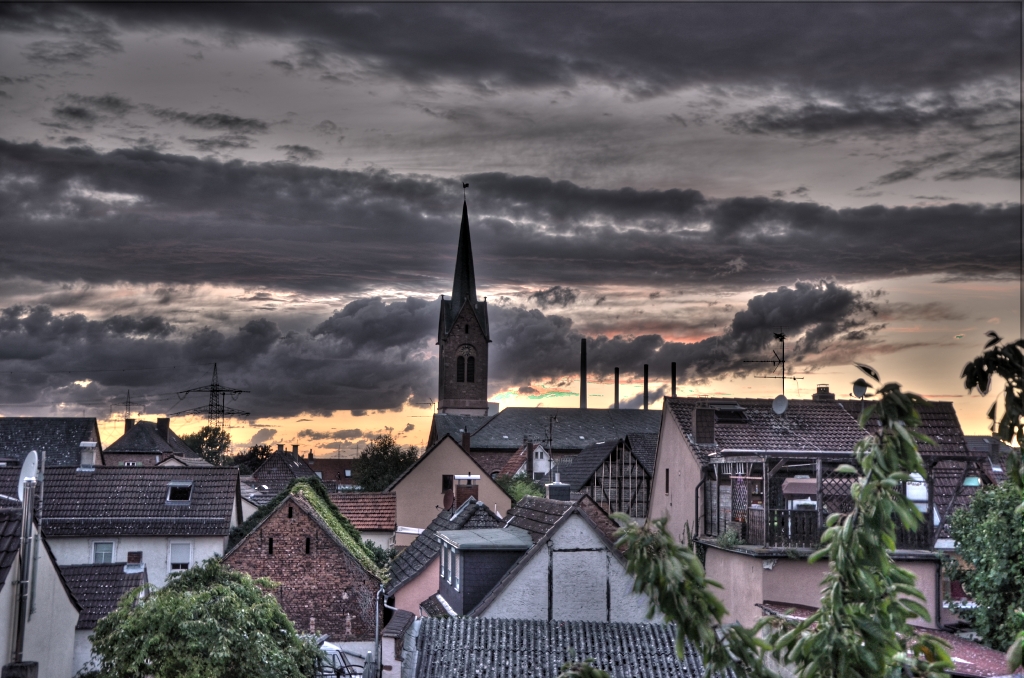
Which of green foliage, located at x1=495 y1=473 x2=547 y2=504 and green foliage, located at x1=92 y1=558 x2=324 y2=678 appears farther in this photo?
green foliage, located at x1=495 y1=473 x2=547 y2=504

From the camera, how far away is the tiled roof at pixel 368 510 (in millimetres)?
43344

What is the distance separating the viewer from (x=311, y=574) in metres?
31.3

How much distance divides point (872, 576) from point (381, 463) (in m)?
73.3

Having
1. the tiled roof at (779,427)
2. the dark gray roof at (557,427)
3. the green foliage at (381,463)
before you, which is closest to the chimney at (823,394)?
the tiled roof at (779,427)

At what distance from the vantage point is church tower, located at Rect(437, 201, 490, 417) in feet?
382

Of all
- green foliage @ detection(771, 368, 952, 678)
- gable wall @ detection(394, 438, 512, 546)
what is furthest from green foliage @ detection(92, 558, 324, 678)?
gable wall @ detection(394, 438, 512, 546)

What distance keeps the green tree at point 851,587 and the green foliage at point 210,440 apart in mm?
134014

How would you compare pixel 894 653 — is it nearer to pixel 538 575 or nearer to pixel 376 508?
pixel 538 575

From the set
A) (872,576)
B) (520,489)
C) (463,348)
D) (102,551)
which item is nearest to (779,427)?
(102,551)

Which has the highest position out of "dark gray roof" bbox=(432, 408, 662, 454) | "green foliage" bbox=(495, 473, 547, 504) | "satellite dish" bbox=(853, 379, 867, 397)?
"dark gray roof" bbox=(432, 408, 662, 454)

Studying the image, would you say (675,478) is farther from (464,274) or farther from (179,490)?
(464,274)

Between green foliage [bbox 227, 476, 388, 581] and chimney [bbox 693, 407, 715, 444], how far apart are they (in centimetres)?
1103

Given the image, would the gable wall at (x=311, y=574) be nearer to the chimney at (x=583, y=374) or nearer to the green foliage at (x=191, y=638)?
the green foliage at (x=191, y=638)

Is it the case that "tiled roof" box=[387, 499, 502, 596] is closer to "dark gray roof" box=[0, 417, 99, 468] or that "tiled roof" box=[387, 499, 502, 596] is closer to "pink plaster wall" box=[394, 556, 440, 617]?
"pink plaster wall" box=[394, 556, 440, 617]
